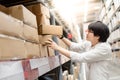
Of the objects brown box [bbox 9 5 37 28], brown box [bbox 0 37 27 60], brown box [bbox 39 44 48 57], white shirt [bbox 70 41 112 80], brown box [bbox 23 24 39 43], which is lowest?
white shirt [bbox 70 41 112 80]

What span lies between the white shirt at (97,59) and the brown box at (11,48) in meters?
0.70

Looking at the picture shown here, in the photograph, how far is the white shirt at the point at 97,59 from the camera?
1975mm

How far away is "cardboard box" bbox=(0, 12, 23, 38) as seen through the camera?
1098mm

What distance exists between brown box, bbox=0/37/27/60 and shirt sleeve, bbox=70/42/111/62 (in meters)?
0.71

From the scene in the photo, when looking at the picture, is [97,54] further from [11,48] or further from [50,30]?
[11,48]

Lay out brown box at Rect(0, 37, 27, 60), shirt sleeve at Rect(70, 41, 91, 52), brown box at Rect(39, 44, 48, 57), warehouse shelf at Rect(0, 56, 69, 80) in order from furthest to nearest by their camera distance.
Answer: shirt sleeve at Rect(70, 41, 91, 52), brown box at Rect(39, 44, 48, 57), brown box at Rect(0, 37, 27, 60), warehouse shelf at Rect(0, 56, 69, 80)

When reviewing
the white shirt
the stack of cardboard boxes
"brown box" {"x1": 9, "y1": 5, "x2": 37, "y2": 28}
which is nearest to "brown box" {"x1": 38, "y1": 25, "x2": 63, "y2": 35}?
the stack of cardboard boxes

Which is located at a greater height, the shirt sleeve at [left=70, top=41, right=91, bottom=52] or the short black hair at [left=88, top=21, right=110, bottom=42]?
the short black hair at [left=88, top=21, right=110, bottom=42]

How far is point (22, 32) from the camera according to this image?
1415 millimetres

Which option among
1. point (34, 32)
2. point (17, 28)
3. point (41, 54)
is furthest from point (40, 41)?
point (17, 28)

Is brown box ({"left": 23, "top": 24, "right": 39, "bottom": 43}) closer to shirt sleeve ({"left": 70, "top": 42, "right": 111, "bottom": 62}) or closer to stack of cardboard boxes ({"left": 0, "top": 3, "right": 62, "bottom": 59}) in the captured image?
stack of cardboard boxes ({"left": 0, "top": 3, "right": 62, "bottom": 59})

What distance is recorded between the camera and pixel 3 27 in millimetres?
1108

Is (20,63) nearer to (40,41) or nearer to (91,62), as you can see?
(40,41)

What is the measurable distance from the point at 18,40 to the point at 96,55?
3.07 feet
